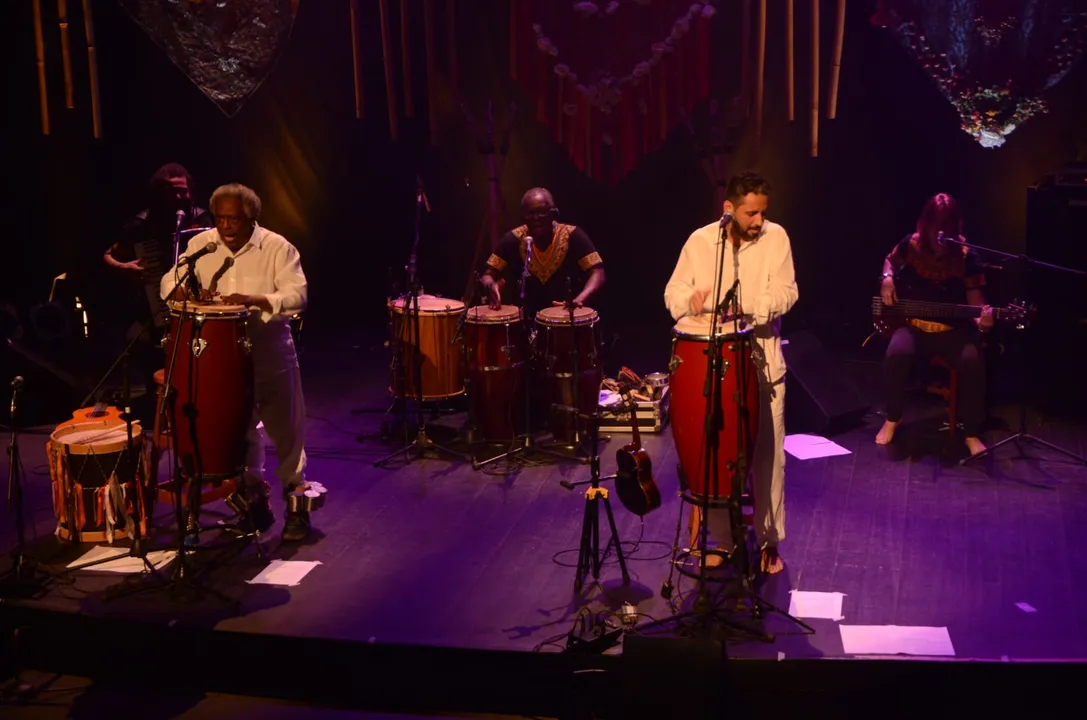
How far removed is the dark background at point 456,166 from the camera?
9008mm

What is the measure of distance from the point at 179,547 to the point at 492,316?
2.53m

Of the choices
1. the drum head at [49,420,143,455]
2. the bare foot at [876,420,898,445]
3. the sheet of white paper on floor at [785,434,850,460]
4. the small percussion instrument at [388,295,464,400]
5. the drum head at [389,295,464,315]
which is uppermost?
the drum head at [389,295,464,315]

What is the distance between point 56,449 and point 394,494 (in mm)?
1828

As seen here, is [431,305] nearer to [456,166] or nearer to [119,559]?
[119,559]

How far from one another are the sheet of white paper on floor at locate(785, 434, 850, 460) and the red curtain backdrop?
3.04 metres

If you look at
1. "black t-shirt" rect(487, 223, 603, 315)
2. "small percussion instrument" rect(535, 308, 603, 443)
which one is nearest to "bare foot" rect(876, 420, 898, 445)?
"small percussion instrument" rect(535, 308, 603, 443)

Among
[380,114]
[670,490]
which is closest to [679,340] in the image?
[670,490]

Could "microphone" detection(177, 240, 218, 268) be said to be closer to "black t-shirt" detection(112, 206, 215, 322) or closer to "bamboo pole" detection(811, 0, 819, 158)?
"black t-shirt" detection(112, 206, 215, 322)

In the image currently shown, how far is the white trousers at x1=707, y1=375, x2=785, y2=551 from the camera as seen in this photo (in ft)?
17.0

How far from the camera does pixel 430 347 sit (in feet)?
24.6

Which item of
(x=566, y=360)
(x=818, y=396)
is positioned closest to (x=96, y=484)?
(x=566, y=360)

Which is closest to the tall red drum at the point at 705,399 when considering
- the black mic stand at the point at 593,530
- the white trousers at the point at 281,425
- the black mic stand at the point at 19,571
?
the black mic stand at the point at 593,530

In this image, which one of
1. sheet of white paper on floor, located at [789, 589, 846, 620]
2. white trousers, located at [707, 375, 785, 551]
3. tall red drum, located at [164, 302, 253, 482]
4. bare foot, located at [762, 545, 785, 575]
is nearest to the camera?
sheet of white paper on floor, located at [789, 589, 846, 620]

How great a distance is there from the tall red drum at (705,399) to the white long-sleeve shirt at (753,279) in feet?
0.52
